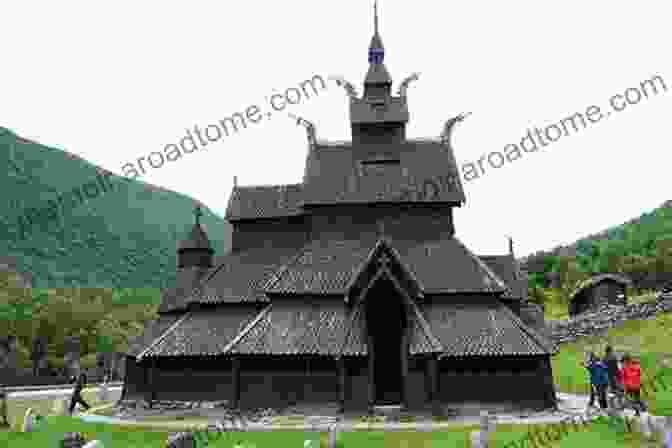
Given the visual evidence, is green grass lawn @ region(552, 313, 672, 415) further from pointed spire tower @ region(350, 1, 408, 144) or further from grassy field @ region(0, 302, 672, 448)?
pointed spire tower @ region(350, 1, 408, 144)

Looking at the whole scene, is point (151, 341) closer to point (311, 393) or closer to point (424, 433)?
point (311, 393)

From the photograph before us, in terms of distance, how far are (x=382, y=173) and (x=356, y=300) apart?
7888mm

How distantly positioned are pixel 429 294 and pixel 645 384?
36.5 feet

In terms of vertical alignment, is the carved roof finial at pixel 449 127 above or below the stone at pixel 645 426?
above

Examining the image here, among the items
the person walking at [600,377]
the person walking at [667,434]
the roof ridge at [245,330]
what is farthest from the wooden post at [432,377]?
the person walking at [667,434]

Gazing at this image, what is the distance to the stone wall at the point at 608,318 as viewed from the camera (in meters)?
48.4

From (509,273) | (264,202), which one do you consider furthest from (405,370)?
(264,202)

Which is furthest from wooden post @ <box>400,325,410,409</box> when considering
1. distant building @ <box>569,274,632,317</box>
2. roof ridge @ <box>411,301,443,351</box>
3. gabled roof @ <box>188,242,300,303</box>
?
distant building @ <box>569,274,632,317</box>

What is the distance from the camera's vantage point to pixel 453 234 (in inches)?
1203

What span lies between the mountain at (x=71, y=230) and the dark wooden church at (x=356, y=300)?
6330cm

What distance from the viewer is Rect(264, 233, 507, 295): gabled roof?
27531 mm

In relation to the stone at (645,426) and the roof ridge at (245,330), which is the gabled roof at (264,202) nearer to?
the roof ridge at (245,330)

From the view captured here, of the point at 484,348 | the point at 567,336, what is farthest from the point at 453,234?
the point at 567,336

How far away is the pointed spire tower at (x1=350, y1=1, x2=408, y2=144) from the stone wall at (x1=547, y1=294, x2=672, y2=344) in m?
26.3
